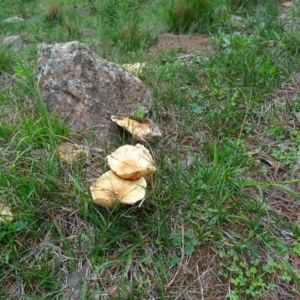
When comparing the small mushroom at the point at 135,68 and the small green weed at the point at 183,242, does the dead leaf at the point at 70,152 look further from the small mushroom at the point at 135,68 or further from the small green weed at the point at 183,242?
the small mushroom at the point at 135,68

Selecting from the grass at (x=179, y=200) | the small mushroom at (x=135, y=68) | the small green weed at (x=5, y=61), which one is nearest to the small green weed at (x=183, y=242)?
the grass at (x=179, y=200)

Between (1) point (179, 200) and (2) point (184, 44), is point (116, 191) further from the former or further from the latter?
(2) point (184, 44)

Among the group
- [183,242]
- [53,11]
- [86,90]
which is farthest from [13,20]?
[183,242]

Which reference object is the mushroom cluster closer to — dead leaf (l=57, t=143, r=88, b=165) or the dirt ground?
dead leaf (l=57, t=143, r=88, b=165)

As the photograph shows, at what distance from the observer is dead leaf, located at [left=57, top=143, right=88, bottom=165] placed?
208 centimetres

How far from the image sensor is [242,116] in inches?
101

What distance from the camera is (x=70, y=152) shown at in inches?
82.7

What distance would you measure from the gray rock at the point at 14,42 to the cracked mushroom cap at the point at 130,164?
→ 115 inches

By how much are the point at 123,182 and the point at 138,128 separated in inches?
19.9

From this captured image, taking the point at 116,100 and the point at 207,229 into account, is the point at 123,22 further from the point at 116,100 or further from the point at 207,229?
the point at 207,229

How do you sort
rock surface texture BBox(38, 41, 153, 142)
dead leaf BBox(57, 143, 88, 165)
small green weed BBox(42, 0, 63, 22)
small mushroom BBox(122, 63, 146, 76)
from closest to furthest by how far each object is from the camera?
dead leaf BBox(57, 143, 88, 165), rock surface texture BBox(38, 41, 153, 142), small mushroom BBox(122, 63, 146, 76), small green weed BBox(42, 0, 63, 22)

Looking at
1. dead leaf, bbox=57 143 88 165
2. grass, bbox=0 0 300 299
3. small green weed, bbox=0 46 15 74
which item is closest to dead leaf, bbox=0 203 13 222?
grass, bbox=0 0 300 299

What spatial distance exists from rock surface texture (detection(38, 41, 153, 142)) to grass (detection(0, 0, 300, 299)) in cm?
11

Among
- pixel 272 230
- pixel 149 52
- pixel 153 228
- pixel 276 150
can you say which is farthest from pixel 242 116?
pixel 149 52
